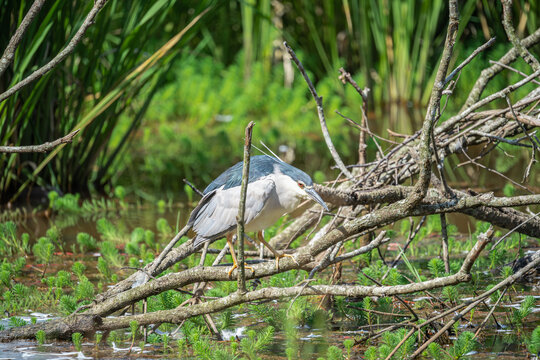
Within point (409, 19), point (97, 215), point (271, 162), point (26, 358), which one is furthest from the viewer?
point (409, 19)

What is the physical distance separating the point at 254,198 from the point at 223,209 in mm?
190

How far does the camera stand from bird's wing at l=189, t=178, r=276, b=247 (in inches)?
137

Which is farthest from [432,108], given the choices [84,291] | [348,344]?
[84,291]

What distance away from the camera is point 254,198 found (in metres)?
3.49

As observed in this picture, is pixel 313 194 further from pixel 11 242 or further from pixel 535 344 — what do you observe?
pixel 11 242

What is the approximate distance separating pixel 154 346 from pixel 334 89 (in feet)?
29.0

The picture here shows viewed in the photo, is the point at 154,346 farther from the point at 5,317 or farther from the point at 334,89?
the point at 334,89

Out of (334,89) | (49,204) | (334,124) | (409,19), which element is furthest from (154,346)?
(334,89)

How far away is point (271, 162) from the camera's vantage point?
3.66 m

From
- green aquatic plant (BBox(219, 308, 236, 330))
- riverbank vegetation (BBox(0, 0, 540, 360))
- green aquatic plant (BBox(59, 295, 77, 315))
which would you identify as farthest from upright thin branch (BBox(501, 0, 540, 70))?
green aquatic plant (BBox(59, 295, 77, 315))

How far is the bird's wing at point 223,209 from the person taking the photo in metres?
3.49

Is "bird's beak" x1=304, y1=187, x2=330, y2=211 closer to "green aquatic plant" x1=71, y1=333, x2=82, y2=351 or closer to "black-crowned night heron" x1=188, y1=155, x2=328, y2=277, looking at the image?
"black-crowned night heron" x1=188, y1=155, x2=328, y2=277

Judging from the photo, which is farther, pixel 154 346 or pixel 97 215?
pixel 97 215

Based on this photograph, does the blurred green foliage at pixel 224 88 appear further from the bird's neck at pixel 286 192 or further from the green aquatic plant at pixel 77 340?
the green aquatic plant at pixel 77 340
